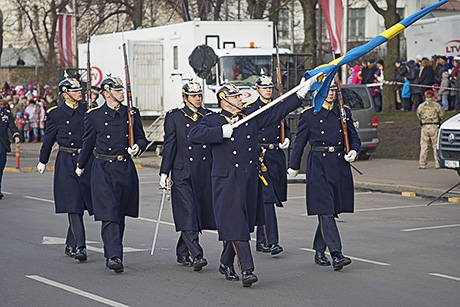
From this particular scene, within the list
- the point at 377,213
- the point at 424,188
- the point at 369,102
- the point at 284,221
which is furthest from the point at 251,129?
the point at 369,102

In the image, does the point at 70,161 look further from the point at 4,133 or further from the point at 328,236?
the point at 4,133

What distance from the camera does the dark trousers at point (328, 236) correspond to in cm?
975

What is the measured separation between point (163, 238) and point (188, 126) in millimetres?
2653

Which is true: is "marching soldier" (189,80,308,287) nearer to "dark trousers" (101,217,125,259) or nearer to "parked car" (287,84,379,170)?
"dark trousers" (101,217,125,259)

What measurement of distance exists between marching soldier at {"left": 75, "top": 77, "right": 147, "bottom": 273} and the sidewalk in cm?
915

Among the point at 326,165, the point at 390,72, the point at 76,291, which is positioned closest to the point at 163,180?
the point at 76,291

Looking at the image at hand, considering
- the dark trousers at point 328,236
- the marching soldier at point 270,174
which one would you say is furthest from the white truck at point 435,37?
the dark trousers at point 328,236

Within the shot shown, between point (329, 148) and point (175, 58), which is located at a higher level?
point (175, 58)

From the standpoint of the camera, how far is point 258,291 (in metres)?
8.72

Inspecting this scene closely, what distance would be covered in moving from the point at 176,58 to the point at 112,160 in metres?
17.9

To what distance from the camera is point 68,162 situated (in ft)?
35.4

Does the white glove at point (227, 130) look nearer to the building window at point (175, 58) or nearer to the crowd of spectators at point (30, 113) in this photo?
the building window at point (175, 58)

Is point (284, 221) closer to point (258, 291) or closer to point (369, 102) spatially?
point (258, 291)

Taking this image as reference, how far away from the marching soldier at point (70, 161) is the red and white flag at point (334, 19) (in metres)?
14.6
